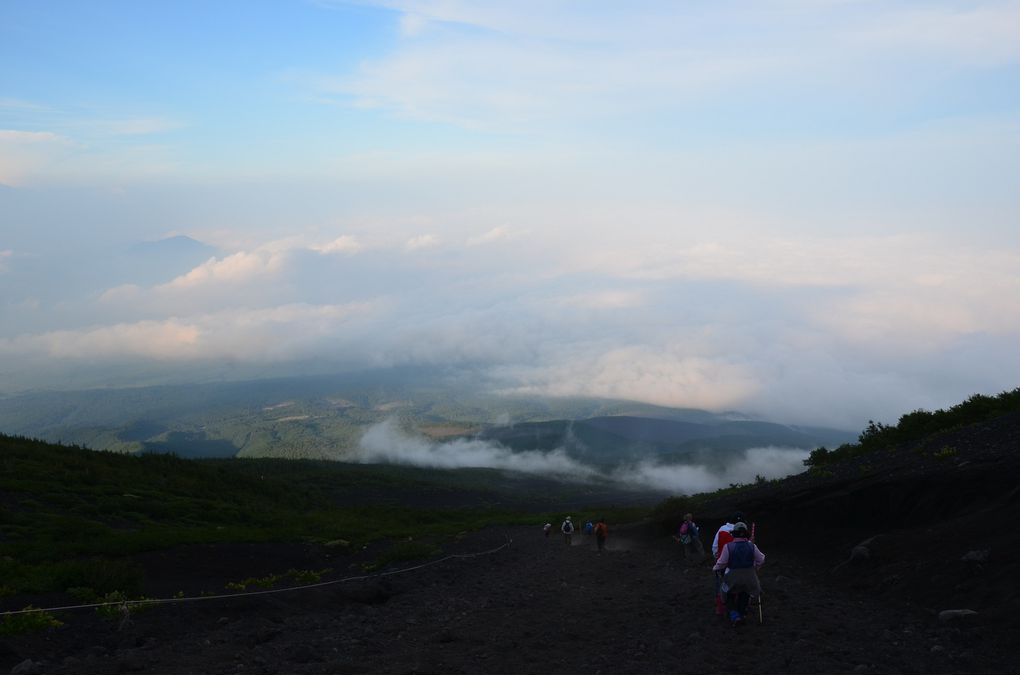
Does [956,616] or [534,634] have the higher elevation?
[956,616]

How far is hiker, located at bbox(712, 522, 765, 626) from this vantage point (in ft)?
40.4

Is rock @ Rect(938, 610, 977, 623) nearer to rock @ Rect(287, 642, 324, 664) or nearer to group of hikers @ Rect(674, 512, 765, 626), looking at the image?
group of hikers @ Rect(674, 512, 765, 626)

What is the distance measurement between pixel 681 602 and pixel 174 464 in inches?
1498

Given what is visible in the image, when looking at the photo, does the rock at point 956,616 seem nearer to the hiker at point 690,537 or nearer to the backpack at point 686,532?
the hiker at point 690,537

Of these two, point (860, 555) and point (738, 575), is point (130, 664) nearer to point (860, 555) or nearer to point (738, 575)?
point (738, 575)

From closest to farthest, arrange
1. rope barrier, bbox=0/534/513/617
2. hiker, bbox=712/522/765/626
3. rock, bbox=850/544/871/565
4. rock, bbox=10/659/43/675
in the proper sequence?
rock, bbox=10/659/43/675, hiker, bbox=712/522/765/626, rope barrier, bbox=0/534/513/617, rock, bbox=850/544/871/565

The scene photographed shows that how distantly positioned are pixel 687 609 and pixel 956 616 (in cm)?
486

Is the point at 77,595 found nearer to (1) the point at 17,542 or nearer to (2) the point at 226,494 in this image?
(1) the point at 17,542

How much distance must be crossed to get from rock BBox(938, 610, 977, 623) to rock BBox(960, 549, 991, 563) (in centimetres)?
165

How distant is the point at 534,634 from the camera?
1331cm

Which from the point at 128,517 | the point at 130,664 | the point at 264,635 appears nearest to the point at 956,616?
the point at 264,635

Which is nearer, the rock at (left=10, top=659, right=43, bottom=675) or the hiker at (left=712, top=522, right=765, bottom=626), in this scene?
the rock at (left=10, top=659, right=43, bottom=675)

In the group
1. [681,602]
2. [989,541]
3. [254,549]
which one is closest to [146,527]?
[254,549]

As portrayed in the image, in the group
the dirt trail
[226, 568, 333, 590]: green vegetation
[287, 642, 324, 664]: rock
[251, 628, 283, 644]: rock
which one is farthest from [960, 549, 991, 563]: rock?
[226, 568, 333, 590]: green vegetation
